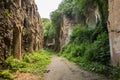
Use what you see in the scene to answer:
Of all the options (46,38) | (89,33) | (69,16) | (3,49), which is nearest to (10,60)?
(3,49)

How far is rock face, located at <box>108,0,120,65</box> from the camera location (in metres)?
11.7

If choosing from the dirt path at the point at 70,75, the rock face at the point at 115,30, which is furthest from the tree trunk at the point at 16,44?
the rock face at the point at 115,30

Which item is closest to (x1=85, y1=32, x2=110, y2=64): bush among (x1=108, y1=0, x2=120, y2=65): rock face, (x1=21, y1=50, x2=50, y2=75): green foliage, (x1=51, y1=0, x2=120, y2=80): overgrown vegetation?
(x1=51, y1=0, x2=120, y2=80): overgrown vegetation

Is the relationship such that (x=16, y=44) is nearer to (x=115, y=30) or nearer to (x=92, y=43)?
(x=115, y=30)

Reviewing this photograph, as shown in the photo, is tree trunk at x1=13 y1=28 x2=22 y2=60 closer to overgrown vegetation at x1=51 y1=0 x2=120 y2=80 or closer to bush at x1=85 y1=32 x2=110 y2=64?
overgrown vegetation at x1=51 y1=0 x2=120 y2=80

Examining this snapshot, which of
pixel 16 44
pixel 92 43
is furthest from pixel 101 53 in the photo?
pixel 16 44

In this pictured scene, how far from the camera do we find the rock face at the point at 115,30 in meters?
11.7

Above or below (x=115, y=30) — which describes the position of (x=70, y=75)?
below

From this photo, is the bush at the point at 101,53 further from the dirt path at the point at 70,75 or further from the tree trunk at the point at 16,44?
the tree trunk at the point at 16,44

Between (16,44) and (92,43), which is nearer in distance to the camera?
(16,44)

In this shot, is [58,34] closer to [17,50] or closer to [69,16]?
[69,16]

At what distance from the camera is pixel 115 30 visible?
1222 cm

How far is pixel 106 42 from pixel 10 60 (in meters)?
7.99

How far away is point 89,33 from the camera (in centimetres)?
2188
